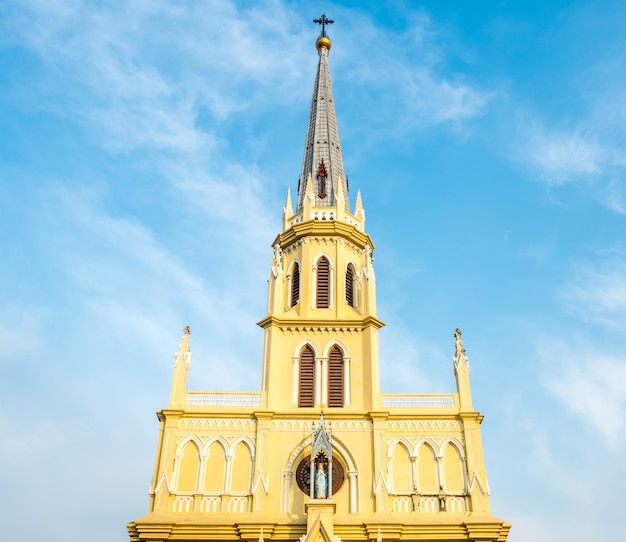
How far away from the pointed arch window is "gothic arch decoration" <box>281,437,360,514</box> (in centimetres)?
669

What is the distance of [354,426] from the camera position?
26.7 metres

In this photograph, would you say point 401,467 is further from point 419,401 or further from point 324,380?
point 324,380

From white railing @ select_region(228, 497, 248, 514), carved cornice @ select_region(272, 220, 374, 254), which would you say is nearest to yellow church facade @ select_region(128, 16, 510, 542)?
white railing @ select_region(228, 497, 248, 514)

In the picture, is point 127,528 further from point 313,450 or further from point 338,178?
point 338,178

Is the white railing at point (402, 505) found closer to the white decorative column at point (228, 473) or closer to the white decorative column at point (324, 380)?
the white decorative column at point (324, 380)

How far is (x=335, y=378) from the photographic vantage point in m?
28.2

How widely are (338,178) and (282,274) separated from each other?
645 centimetres

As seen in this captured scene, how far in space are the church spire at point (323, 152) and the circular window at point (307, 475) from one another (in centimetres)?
1256

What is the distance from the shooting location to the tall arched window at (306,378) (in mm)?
27750

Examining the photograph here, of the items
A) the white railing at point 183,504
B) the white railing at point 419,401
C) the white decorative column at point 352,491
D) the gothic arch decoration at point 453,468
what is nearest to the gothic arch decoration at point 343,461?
the white decorative column at point 352,491

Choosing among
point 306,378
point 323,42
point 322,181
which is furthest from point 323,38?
point 306,378

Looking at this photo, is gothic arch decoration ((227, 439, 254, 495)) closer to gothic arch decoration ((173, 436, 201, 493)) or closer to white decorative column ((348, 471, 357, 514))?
gothic arch decoration ((173, 436, 201, 493))

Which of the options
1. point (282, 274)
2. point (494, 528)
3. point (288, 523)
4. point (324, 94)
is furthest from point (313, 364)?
point (324, 94)

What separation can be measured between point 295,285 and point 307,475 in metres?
8.78
